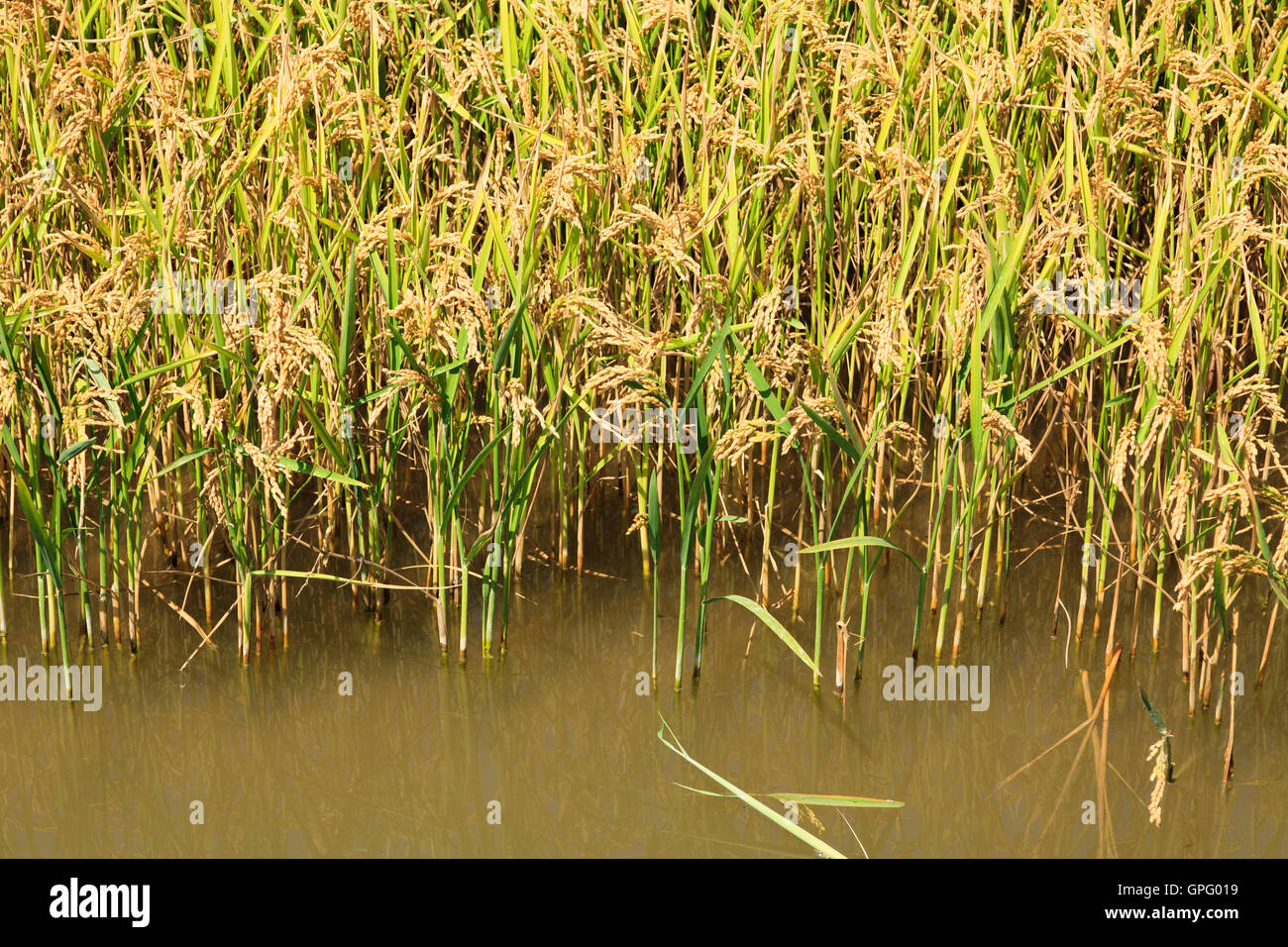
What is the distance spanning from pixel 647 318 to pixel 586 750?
0.97m

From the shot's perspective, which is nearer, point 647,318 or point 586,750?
point 586,750

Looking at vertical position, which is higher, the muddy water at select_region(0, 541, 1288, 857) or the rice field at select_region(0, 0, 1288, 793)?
the rice field at select_region(0, 0, 1288, 793)

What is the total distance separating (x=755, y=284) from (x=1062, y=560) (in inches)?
34.8

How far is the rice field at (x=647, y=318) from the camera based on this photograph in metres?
2.46

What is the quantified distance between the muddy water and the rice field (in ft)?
0.23

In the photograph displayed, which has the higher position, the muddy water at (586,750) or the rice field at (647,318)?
the rice field at (647,318)

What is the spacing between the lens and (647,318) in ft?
9.52

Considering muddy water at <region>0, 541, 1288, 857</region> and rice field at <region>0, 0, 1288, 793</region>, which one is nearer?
muddy water at <region>0, 541, 1288, 857</region>

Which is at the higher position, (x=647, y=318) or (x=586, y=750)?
(x=647, y=318)

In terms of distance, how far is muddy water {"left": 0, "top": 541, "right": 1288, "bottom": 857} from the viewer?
2252mm

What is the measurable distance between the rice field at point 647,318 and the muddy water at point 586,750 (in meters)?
0.07

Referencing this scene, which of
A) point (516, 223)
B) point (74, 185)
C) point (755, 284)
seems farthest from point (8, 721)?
point (755, 284)

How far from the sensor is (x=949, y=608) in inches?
113

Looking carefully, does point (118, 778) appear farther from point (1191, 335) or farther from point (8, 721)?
point (1191, 335)
